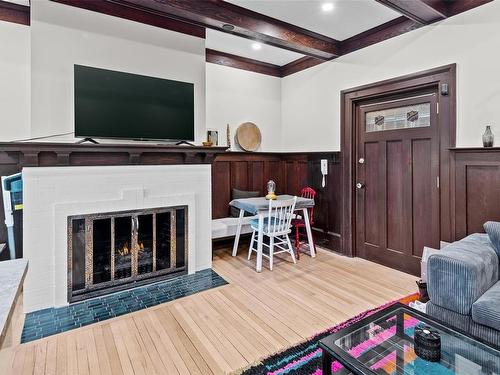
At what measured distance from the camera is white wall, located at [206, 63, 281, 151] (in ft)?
14.5

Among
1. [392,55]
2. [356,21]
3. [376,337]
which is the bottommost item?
[376,337]

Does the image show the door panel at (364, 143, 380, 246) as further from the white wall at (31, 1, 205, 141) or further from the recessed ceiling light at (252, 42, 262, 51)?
the white wall at (31, 1, 205, 141)

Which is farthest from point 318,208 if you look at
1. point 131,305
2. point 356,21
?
point 131,305

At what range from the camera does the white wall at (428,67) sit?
2.74 meters

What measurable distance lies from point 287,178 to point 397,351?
11.8 feet

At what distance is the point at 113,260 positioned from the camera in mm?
2994

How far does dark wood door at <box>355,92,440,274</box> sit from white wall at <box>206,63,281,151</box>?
4.90ft

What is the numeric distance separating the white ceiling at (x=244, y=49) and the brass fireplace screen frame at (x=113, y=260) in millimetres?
2194

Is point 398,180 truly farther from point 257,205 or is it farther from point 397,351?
point 397,351

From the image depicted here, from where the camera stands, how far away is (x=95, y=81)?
2920mm

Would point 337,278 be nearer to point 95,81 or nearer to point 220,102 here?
point 220,102

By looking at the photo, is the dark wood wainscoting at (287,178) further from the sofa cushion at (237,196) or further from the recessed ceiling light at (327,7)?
the recessed ceiling light at (327,7)

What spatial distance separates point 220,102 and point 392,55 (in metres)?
2.30

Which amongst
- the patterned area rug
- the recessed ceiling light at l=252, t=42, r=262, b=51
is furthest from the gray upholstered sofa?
the recessed ceiling light at l=252, t=42, r=262, b=51
